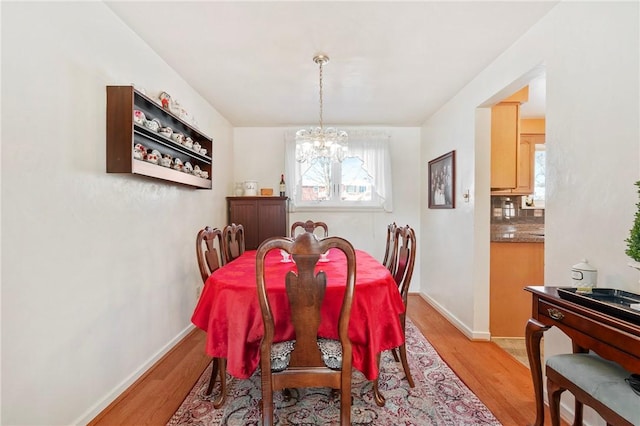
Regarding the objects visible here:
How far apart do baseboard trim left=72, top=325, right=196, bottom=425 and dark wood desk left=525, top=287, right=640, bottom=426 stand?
2.51m

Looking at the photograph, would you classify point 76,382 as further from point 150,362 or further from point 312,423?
point 312,423

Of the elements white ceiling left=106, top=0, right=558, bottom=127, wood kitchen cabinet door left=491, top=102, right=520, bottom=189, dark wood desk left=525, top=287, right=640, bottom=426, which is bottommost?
dark wood desk left=525, top=287, right=640, bottom=426

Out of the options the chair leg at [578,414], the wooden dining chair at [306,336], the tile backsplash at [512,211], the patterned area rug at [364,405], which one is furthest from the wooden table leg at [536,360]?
the tile backsplash at [512,211]

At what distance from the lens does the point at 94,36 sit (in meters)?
1.82

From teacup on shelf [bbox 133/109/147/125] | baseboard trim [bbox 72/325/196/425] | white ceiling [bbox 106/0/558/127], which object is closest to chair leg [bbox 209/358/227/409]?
baseboard trim [bbox 72/325/196/425]

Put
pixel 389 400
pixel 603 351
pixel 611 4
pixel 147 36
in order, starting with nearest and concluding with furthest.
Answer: pixel 603 351, pixel 611 4, pixel 389 400, pixel 147 36

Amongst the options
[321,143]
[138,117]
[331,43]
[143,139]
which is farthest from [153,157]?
[331,43]

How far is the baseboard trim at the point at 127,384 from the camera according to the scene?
177 cm

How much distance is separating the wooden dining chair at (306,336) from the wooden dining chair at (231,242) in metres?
1.15

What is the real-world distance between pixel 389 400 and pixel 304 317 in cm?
100

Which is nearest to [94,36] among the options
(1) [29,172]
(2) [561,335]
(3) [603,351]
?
(1) [29,172]

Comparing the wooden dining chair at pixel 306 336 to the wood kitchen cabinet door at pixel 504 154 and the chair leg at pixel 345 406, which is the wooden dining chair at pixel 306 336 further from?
the wood kitchen cabinet door at pixel 504 154

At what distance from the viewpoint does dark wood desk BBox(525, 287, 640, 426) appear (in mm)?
1106

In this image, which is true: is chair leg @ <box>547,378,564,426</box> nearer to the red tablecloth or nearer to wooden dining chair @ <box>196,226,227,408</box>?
the red tablecloth
